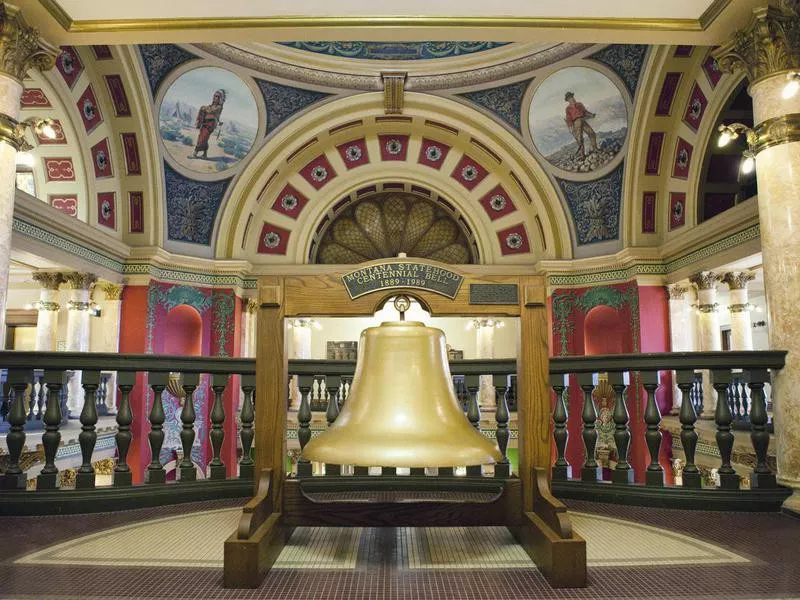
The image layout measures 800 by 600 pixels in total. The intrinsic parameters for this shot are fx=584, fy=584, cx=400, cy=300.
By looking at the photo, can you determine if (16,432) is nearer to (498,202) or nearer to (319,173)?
(319,173)

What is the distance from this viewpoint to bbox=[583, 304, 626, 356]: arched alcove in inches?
565

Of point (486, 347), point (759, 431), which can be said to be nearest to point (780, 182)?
point (759, 431)

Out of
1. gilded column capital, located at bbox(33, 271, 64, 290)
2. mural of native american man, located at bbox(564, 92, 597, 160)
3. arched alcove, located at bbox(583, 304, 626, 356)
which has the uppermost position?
mural of native american man, located at bbox(564, 92, 597, 160)

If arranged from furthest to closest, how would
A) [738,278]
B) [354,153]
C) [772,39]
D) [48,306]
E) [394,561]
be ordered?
[354,153], [48,306], [738,278], [772,39], [394,561]

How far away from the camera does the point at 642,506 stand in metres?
3.67

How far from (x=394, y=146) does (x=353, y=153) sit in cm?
111

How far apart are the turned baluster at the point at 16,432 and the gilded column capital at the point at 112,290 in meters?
9.80

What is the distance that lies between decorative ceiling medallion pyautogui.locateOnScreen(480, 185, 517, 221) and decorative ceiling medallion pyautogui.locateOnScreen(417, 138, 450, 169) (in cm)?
155

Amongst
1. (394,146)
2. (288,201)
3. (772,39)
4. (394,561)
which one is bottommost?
(394,561)

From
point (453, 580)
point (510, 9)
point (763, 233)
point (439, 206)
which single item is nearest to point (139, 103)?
point (439, 206)

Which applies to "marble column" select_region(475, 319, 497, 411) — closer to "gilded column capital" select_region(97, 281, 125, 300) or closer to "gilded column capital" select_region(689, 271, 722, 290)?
"gilded column capital" select_region(689, 271, 722, 290)

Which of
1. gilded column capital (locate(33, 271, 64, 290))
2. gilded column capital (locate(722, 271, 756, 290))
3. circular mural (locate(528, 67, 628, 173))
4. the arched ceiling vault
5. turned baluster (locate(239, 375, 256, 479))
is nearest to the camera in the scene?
turned baluster (locate(239, 375, 256, 479))

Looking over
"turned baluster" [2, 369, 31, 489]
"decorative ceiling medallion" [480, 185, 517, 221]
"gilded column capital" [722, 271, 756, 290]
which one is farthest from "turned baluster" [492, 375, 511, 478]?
"decorative ceiling medallion" [480, 185, 517, 221]

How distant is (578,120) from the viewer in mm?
13328
